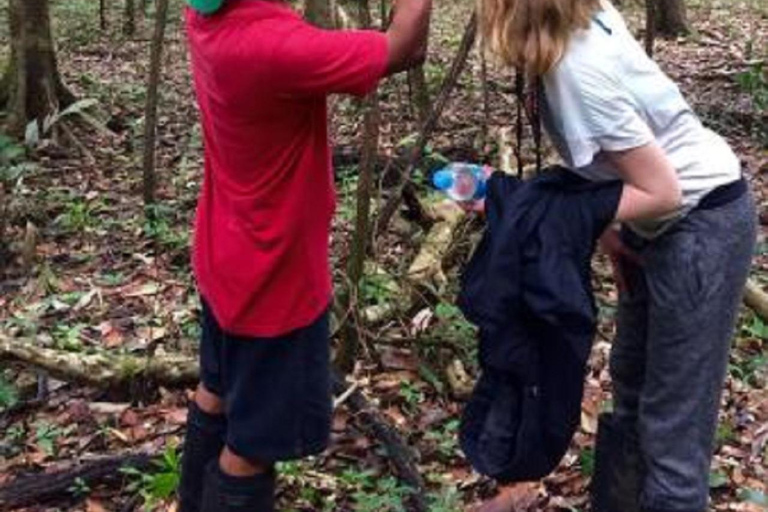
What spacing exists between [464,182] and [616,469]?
1105mm

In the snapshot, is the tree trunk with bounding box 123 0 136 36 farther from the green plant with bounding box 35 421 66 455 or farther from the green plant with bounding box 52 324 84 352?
the green plant with bounding box 35 421 66 455

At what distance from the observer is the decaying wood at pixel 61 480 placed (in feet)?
13.0

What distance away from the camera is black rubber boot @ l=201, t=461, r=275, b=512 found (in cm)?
310

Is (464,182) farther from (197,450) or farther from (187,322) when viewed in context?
(187,322)

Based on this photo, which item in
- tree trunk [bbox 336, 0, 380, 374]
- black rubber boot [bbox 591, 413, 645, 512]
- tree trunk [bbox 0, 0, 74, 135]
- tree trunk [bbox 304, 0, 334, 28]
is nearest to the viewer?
black rubber boot [bbox 591, 413, 645, 512]

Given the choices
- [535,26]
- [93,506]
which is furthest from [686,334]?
[93,506]

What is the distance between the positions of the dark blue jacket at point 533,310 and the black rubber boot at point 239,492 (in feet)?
2.14

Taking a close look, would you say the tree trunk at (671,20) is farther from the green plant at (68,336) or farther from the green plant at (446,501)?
the green plant at (446,501)

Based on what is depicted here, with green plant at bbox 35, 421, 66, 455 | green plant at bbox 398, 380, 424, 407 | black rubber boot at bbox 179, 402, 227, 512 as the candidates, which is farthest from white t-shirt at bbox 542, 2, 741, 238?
green plant at bbox 35, 421, 66, 455

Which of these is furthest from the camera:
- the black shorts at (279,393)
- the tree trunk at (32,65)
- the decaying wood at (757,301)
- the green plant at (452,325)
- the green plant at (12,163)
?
the tree trunk at (32,65)

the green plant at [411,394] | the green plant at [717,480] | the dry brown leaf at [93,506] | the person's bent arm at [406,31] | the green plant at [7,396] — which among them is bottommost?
the dry brown leaf at [93,506]

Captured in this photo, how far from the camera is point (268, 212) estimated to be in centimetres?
280

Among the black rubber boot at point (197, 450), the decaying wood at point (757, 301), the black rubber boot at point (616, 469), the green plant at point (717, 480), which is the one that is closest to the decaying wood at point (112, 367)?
the black rubber boot at point (197, 450)

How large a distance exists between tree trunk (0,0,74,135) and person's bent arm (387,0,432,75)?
7303mm
